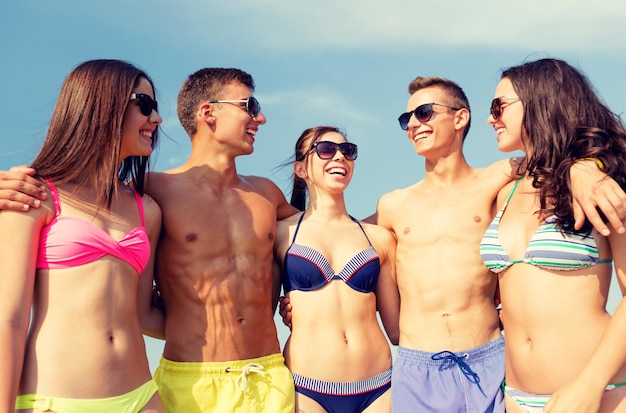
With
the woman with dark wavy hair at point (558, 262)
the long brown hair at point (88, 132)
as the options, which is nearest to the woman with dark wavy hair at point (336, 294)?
the woman with dark wavy hair at point (558, 262)

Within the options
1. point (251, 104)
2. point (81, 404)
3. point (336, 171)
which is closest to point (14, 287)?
point (81, 404)

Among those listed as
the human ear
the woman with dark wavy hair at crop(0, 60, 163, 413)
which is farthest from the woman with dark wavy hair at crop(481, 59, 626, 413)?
the woman with dark wavy hair at crop(0, 60, 163, 413)

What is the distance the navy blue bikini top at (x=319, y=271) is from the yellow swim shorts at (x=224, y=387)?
90cm

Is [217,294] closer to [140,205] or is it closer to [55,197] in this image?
[140,205]

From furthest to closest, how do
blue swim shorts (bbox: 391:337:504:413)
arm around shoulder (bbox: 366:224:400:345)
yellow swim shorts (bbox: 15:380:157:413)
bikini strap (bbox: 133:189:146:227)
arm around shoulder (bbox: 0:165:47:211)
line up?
arm around shoulder (bbox: 366:224:400:345), blue swim shorts (bbox: 391:337:504:413), bikini strap (bbox: 133:189:146:227), arm around shoulder (bbox: 0:165:47:211), yellow swim shorts (bbox: 15:380:157:413)

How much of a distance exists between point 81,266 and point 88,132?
3.44 ft

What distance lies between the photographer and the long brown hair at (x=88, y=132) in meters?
4.82

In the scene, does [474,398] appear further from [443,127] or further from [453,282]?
[443,127]

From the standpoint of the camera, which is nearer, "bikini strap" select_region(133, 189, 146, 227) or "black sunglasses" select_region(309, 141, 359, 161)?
"bikini strap" select_region(133, 189, 146, 227)

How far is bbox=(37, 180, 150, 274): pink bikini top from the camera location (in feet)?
14.8

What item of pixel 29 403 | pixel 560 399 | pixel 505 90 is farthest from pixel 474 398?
pixel 29 403

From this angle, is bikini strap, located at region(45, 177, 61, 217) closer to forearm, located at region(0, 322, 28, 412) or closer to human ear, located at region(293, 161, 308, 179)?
forearm, located at region(0, 322, 28, 412)

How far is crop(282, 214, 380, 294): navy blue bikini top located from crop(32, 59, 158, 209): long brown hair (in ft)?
7.24

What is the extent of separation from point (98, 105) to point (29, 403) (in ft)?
7.26
